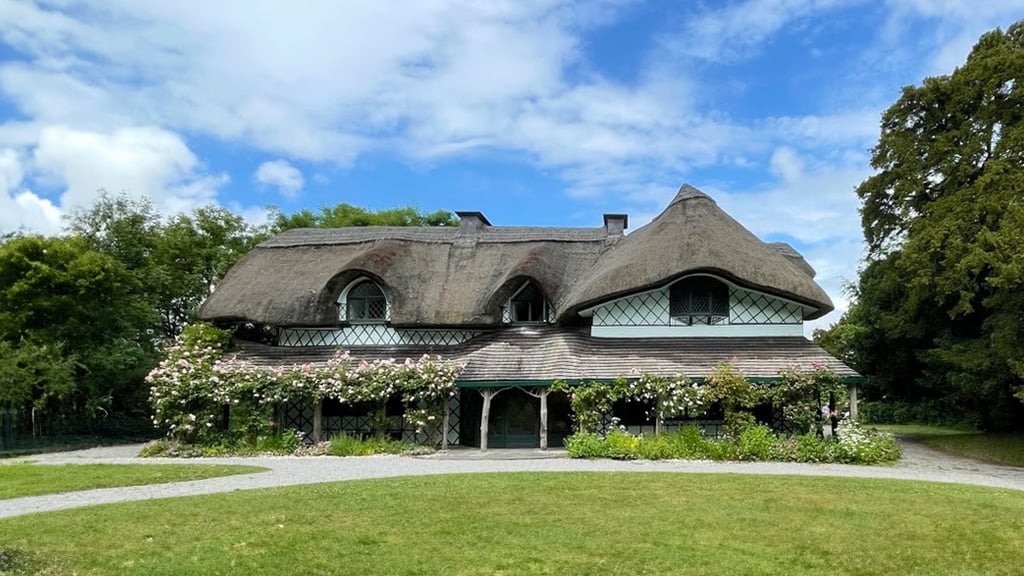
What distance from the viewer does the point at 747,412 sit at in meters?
17.2

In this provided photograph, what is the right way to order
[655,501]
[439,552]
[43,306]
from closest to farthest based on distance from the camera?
[439,552]
[655,501]
[43,306]

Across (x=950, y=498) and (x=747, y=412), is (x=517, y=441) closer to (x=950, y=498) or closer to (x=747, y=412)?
(x=747, y=412)

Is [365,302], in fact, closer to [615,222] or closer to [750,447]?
[615,222]

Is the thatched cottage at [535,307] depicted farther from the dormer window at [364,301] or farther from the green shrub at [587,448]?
the green shrub at [587,448]

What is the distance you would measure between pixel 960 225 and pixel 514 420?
11870 millimetres

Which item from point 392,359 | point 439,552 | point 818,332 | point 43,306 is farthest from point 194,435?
point 818,332

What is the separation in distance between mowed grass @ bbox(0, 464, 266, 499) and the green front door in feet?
22.1

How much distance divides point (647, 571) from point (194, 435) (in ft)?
51.4

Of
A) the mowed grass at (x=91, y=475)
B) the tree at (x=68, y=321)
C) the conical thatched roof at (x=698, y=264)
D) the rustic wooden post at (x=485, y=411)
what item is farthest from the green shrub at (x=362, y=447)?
the tree at (x=68, y=321)

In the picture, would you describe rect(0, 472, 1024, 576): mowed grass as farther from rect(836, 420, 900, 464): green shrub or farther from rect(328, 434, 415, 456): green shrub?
rect(328, 434, 415, 456): green shrub

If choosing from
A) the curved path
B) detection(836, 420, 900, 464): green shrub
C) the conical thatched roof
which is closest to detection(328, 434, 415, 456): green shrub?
the curved path

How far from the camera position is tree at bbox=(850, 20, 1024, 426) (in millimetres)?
16531

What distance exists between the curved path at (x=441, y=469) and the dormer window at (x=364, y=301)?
5.64 meters

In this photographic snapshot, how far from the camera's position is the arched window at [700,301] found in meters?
19.7
